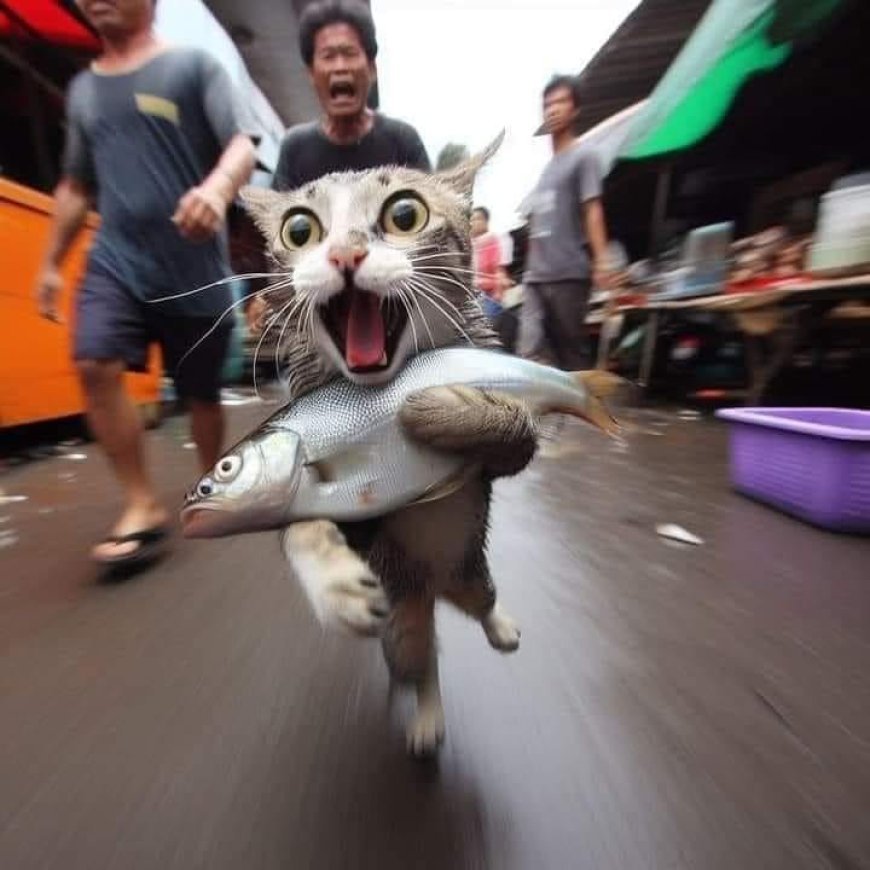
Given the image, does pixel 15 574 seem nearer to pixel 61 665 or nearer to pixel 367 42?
pixel 61 665

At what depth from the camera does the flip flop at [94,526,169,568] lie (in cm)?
180

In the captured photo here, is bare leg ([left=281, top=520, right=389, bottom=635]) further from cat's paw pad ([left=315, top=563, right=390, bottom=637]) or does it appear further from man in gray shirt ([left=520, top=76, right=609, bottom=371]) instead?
man in gray shirt ([left=520, top=76, right=609, bottom=371])

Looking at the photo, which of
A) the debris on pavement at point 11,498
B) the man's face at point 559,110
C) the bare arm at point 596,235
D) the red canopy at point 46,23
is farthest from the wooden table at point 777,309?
the red canopy at point 46,23

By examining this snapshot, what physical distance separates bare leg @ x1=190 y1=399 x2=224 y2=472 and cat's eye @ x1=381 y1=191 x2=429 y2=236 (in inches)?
54.5

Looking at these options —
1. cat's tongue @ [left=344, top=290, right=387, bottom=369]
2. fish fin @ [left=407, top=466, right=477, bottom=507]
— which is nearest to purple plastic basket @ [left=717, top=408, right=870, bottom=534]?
fish fin @ [left=407, top=466, right=477, bottom=507]

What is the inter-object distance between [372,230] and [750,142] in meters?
5.48

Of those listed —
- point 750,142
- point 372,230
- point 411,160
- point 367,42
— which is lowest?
point 372,230

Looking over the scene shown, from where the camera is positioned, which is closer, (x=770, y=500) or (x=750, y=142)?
(x=770, y=500)

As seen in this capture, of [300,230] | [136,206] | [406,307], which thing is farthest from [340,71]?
[136,206]

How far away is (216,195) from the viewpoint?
1361 millimetres

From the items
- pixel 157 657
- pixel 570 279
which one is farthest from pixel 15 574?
pixel 570 279

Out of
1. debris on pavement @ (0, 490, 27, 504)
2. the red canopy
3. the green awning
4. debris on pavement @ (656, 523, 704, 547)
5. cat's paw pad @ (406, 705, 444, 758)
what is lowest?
debris on pavement @ (656, 523, 704, 547)

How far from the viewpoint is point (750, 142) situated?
15.7ft

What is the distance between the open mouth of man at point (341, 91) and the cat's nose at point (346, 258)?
2.39ft
